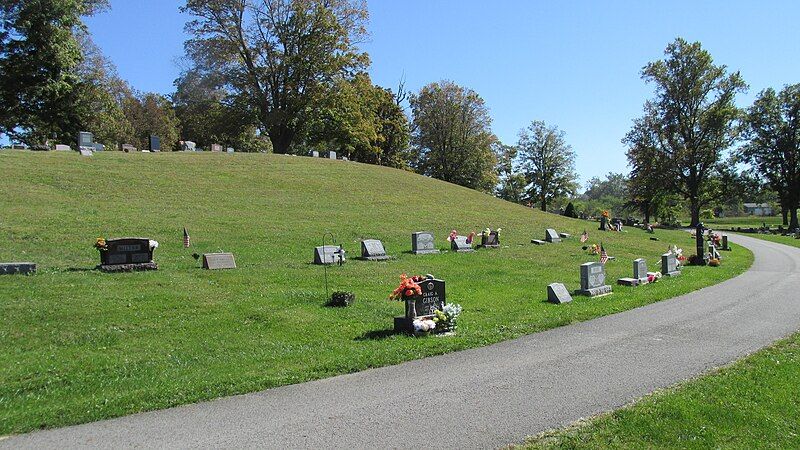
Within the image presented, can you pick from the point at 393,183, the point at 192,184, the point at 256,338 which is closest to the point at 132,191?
the point at 192,184

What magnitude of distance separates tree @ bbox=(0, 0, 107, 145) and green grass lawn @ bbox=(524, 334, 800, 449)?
50.5 m

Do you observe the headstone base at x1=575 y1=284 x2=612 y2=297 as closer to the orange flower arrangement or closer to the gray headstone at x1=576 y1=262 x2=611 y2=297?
the gray headstone at x1=576 y1=262 x2=611 y2=297

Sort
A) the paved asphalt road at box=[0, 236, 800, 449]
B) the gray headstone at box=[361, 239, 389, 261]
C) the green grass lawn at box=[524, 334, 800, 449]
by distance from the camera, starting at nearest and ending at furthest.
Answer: the green grass lawn at box=[524, 334, 800, 449] < the paved asphalt road at box=[0, 236, 800, 449] < the gray headstone at box=[361, 239, 389, 261]

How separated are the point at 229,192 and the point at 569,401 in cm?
2659

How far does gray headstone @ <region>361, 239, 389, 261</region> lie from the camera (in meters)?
19.6

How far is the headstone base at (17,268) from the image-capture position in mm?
13281

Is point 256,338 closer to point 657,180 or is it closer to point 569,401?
point 569,401

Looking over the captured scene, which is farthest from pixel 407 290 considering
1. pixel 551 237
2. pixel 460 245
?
pixel 551 237

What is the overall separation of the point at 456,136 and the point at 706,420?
221ft

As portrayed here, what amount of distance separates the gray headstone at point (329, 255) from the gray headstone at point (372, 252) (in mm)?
1430

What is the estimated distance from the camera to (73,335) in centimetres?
947

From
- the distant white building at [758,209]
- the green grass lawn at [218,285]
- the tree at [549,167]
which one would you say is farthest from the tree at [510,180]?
the distant white building at [758,209]

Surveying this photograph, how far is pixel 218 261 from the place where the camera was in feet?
52.6

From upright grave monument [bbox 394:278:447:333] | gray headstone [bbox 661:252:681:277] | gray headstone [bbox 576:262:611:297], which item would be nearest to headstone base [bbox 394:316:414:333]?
upright grave monument [bbox 394:278:447:333]
